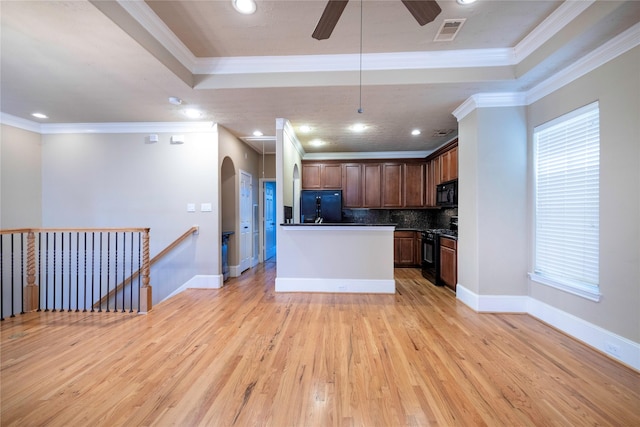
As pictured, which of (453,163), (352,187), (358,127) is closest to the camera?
(358,127)

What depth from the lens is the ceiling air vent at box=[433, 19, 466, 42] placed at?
7.64 feet

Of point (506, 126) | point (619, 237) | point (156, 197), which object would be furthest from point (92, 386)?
point (506, 126)

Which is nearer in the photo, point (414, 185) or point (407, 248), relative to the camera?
point (407, 248)

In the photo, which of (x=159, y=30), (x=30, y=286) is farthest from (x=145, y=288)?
(x=159, y=30)

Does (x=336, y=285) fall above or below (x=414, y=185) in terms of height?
below

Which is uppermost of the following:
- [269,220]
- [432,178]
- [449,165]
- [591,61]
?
[591,61]

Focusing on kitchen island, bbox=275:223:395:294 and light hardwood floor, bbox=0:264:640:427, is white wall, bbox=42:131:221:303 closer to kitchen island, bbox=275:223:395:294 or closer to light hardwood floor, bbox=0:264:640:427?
light hardwood floor, bbox=0:264:640:427

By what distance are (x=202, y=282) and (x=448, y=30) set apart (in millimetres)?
4557

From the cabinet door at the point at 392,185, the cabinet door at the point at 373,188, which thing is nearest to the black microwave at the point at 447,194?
the cabinet door at the point at 392,185

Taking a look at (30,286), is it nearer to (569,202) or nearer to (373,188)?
(373,188)

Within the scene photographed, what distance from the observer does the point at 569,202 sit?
260 centimetres

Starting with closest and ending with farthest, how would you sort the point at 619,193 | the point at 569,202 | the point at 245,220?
1. the point at 619,193
2. the point at 569,202
3. the point at 245,220

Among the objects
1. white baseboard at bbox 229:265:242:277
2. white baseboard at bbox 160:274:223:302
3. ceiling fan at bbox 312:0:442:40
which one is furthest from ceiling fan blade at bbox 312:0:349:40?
white baseboard at bbox 229:265:242:277

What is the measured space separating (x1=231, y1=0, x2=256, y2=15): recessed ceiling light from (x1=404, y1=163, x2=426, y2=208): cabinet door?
4580 mm
